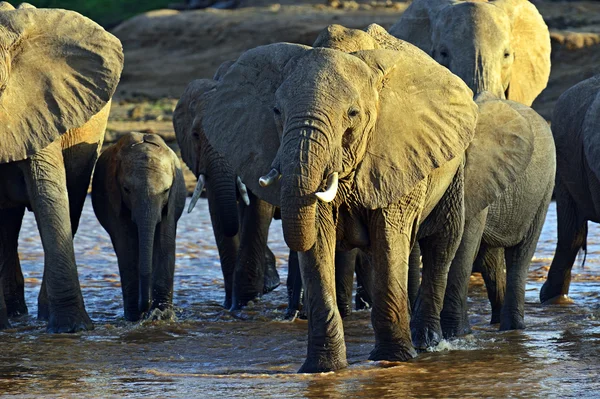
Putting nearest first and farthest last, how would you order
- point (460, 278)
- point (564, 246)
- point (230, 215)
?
point (460, 278) < point (230, 215) < point (564, 246)

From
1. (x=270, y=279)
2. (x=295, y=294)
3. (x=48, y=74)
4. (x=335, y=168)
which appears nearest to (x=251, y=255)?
(x=295, y=294)

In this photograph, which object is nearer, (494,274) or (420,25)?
(494,274)

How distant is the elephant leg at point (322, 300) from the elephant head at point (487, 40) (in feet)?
9.03

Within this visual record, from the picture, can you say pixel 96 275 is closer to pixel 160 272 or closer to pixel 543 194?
pixel 160 272

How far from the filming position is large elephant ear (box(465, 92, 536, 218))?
6.42m

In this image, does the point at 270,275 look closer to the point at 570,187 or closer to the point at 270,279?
the point at 270,279

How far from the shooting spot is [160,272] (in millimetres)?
7395

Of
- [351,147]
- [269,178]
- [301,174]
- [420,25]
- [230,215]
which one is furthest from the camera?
[420,25]

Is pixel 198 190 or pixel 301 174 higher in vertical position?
pixel 301 174

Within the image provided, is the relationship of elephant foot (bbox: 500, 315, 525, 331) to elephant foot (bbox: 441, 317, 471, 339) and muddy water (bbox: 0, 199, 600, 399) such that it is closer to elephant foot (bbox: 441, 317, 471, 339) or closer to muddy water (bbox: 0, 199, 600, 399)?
muddy water (bbox: 0, 199, 600, 399)

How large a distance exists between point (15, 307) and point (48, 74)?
135cm

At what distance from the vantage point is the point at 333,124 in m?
5.09

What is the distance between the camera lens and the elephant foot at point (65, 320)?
6.98 meters

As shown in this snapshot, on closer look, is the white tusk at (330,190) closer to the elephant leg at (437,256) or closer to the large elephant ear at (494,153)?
the elephant leg at (437,256)
